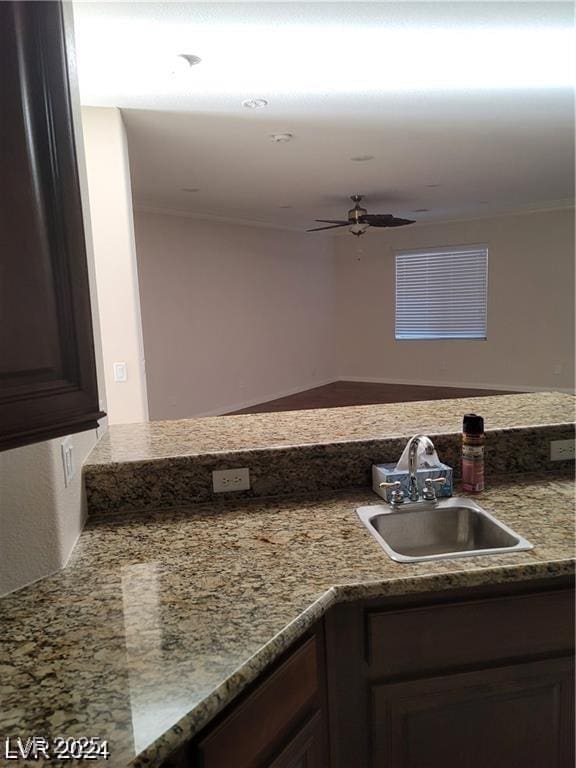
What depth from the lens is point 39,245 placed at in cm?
83

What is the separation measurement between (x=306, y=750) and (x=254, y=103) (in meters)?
2.93

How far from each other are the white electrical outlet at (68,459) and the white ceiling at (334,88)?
1.65 m

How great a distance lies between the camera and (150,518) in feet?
4.95

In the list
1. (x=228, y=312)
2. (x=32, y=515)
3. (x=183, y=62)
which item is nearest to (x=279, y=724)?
(x=32, y=515)

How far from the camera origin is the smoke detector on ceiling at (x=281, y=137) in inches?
134

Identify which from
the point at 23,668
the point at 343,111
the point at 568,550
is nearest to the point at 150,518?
the point at 23,668

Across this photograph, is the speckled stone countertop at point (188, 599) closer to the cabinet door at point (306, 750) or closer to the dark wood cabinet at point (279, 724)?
the dark wood cabinet at point (279, 724)

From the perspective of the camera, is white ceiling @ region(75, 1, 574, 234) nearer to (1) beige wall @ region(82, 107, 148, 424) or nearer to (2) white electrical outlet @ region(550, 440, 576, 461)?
(1) beige wall @ region(82, 107, 148, 424)

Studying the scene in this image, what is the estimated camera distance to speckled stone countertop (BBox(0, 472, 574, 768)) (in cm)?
78

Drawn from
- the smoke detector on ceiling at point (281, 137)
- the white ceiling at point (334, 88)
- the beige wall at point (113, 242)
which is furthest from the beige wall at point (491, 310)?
the beige wall at point (113, 242)

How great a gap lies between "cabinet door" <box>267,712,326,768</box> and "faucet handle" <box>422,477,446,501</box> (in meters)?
0.68

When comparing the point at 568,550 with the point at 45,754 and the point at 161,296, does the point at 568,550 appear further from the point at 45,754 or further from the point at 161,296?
the point at 161,296

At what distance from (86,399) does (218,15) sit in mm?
1789

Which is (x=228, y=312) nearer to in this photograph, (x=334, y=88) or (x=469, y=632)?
(x=334, y=88)
